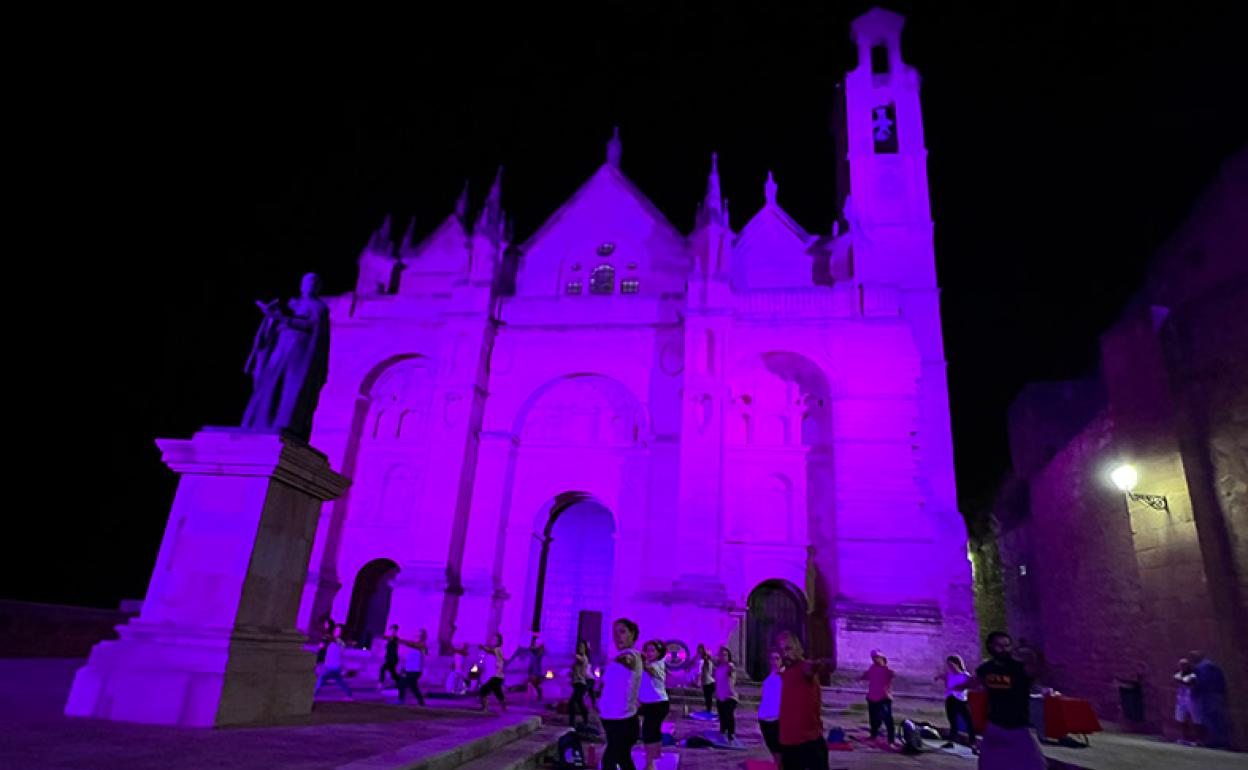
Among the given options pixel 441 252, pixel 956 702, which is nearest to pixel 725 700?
pixel 956 702

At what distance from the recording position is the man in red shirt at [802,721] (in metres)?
4.79

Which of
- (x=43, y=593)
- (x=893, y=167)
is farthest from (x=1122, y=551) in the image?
(x=43, y=593)

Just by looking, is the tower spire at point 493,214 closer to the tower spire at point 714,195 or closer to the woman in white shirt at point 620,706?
the tower spire at point 714,195

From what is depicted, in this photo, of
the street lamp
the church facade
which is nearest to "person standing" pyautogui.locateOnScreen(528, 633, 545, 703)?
the church facade

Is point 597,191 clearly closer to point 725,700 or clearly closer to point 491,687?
point 491,687

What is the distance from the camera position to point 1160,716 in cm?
1293

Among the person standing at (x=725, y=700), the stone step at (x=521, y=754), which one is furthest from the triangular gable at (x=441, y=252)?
the stone step at (x=521, y=754)

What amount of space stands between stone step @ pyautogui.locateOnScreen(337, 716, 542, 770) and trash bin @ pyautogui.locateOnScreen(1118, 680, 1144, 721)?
46.4 ft

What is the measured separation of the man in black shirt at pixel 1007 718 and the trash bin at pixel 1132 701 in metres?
13.0

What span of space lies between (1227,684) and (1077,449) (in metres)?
9.29

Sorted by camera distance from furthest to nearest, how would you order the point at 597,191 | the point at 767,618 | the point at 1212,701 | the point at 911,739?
1. the point at 597,191
2. the point at 767,618
3. the point at 1212,701
4. the point at 911,739

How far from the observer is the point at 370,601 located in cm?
2184

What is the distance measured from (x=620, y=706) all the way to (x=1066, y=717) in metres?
8.40

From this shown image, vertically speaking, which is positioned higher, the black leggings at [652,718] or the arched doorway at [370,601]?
the arched doorway at [370,601]
